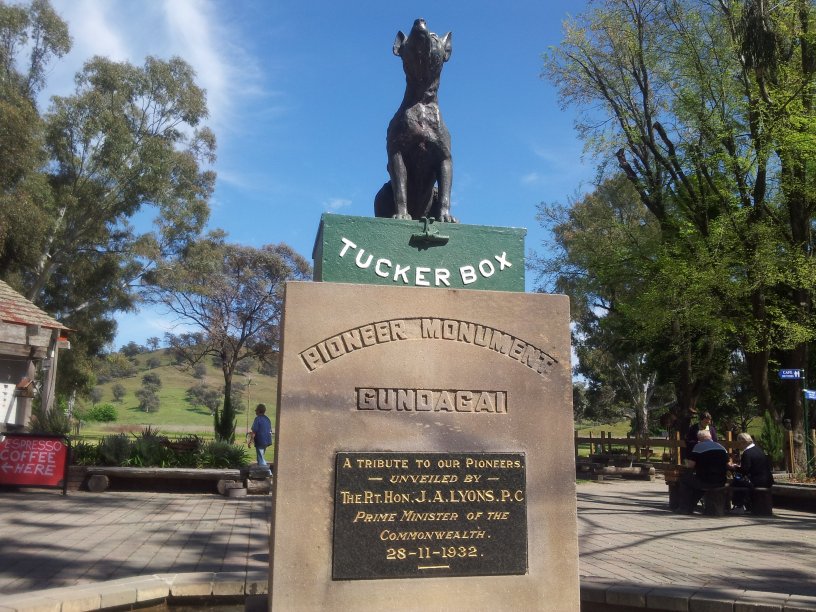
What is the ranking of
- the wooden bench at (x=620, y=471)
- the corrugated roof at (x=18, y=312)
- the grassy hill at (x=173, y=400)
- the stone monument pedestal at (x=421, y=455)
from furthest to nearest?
the grassy hill at (x=173, y=400), the wooden bench at (x=620, y=471), the corrugated roof at (x=18, y=312), the stone monument pedestal at (x=421, y=455)

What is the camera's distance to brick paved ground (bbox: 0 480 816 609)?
560 centimetres

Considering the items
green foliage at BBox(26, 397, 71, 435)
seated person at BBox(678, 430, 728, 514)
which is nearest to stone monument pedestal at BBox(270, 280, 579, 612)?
seated person at BBox(678, 430, 728, 514)

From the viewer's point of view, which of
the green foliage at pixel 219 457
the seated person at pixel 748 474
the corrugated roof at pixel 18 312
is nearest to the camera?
the seated person at pixel 748 474

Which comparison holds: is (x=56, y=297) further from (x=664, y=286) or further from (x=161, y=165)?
(x=664, y=286)

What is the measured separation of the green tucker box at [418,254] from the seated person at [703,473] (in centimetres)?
806

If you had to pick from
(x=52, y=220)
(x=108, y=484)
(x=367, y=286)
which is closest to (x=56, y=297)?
(x=52, y=220)

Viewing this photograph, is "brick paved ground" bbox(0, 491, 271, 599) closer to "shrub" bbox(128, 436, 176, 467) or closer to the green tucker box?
"shrub" bbox(128, 436, 176, 467)

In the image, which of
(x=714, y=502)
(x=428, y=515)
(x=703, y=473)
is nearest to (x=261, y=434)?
(x=703, y=473)

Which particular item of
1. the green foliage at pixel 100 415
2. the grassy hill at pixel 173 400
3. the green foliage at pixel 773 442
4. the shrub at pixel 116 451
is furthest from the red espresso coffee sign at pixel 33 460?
the green foliage at pixel 100 415

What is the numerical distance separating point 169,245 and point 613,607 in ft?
101

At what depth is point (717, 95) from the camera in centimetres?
1838

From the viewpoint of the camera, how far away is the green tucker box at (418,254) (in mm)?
3867

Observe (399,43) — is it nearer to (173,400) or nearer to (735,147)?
(735,147)

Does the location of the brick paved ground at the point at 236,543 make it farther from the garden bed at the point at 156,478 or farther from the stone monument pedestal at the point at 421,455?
the stone monument pedestal at the point at 421,455
